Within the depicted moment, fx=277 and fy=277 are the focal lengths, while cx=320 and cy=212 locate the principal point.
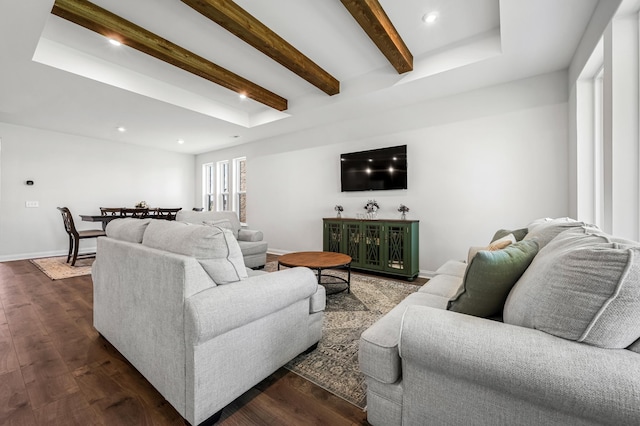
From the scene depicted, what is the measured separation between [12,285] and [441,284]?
16.5ft

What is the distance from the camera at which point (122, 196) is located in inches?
254

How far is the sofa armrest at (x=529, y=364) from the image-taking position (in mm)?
717

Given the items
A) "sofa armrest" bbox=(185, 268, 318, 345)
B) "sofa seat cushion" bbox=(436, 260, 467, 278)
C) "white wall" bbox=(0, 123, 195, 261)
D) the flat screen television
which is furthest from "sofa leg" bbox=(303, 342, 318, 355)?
"white wall" bbox=(0, 123, 195, 261)

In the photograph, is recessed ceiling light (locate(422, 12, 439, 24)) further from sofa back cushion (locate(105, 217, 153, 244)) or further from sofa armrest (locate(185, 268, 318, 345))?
sofa back cushion (locate(105, 217, 153, 244))

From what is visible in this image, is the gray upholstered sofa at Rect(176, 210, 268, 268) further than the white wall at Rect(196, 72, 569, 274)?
Yes

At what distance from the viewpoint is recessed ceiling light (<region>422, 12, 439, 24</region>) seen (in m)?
2.55

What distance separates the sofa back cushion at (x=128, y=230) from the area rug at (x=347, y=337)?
1319 mm

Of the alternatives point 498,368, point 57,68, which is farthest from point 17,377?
point 57,68

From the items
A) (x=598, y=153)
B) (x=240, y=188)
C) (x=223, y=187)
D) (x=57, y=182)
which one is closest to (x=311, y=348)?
(x=598, y=153)

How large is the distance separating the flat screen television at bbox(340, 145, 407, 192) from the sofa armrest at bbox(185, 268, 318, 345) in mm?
2947

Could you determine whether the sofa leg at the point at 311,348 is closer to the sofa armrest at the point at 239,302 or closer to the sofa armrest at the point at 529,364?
the sofa armrest at the point at 239,302

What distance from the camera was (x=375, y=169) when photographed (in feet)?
14.5

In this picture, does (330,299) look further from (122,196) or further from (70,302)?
(122,196)

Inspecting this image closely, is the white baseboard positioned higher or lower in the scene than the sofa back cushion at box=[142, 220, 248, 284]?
lower
